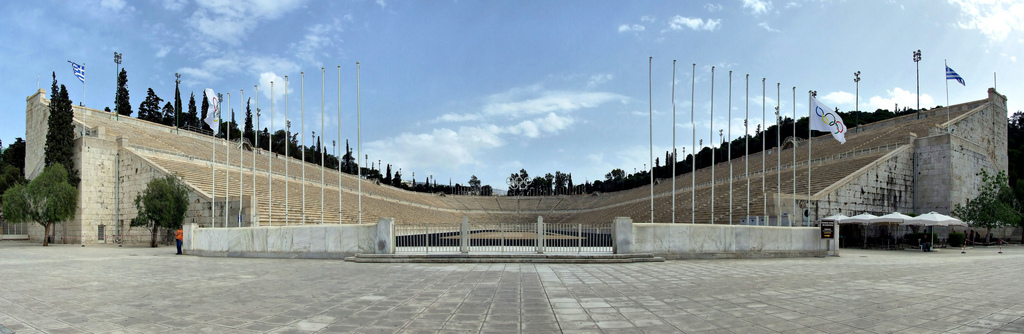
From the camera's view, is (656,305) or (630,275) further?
(630,275)

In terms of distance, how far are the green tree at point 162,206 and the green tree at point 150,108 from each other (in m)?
54.8

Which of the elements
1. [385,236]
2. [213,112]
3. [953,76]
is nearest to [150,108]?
[213,112]

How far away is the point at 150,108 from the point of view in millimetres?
75125

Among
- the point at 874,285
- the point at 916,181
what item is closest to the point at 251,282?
the point at 874,285

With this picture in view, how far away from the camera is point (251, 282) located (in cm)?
1135

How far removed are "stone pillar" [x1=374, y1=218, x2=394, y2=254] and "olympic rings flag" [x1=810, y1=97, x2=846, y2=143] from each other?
20.3 meters

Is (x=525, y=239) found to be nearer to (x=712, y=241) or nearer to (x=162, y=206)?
(x=712, y=241)

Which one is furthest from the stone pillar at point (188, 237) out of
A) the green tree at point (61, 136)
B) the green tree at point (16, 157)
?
the green tree at point (16, 157)

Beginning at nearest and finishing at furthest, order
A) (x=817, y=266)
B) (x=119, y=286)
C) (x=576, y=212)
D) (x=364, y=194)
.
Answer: (x=119, y=286), (x=817, y=266), (x=364, y=194), (x=576, y=212)

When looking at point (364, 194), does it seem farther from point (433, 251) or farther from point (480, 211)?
point (433, 251)

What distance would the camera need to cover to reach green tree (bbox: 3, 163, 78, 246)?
30.7 m

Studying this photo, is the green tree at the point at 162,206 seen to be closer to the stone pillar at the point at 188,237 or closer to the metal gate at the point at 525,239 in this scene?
the stone pillar at the point at 188,237

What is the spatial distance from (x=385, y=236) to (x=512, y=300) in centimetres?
914

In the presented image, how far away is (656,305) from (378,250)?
11.0 m
